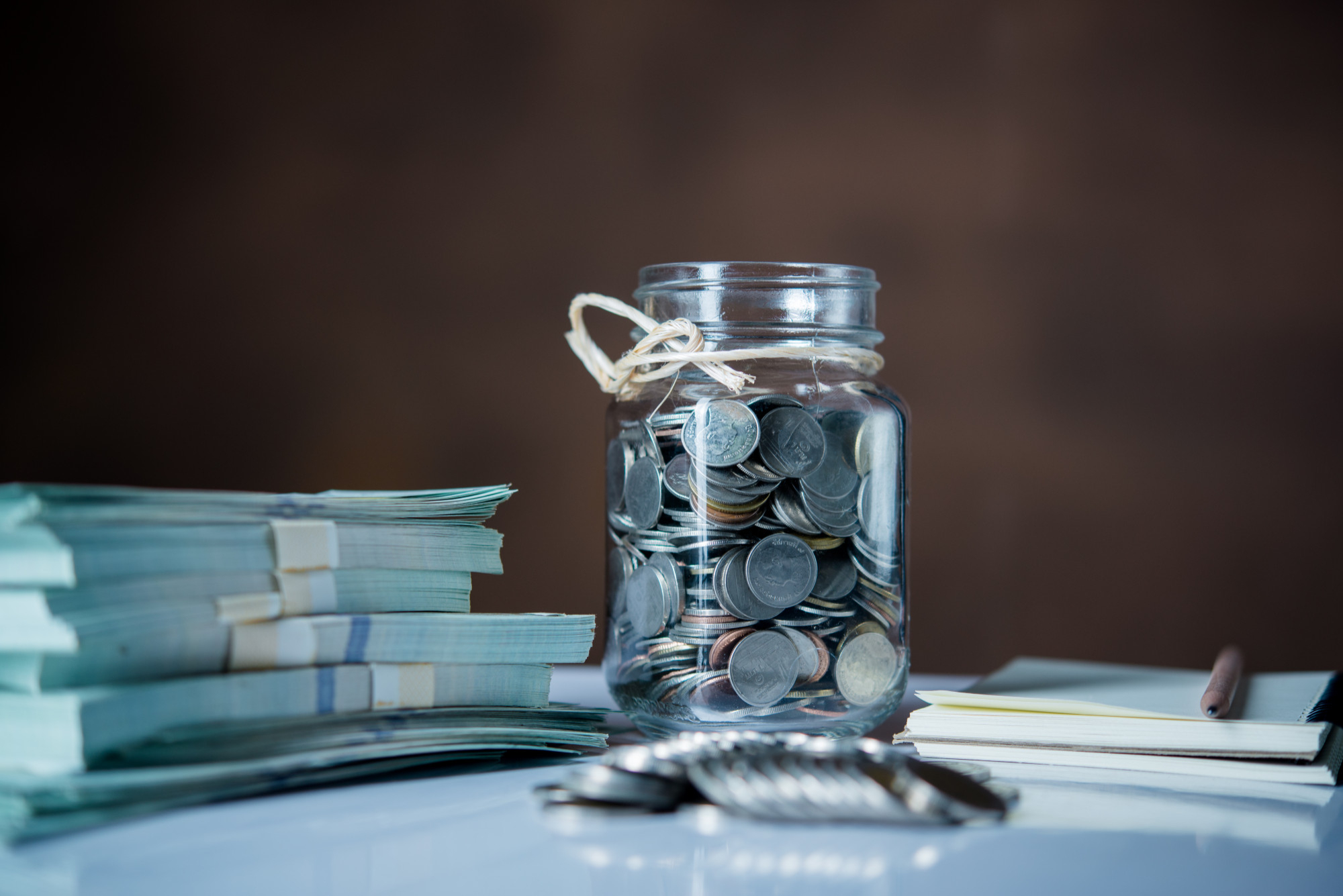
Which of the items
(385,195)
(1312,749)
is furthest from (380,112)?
(1312,749)

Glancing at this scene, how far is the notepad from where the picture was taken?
0.84 metres

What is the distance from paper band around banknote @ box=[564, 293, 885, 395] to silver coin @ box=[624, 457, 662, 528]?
7cm

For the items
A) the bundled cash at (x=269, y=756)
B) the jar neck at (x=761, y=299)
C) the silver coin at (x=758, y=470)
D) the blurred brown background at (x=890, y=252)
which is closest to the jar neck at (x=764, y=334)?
the jar neck at (x=761, y=299)

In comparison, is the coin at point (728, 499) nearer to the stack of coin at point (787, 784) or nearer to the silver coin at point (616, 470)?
the silver coin at point (616, 470)

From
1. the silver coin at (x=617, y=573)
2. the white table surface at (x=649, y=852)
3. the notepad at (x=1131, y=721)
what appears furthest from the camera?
the silver coin at (x=617, y=573)

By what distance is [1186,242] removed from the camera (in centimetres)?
305

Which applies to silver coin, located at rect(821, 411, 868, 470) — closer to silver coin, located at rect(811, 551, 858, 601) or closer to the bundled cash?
silver coin, located at rect(811, 551, 858, 601)

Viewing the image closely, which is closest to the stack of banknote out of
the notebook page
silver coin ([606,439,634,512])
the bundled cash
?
the bundled cash

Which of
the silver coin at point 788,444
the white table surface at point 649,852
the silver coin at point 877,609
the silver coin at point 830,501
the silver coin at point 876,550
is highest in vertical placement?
the silver coin at point 788,444

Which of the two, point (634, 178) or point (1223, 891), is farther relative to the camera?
point (634, 178)

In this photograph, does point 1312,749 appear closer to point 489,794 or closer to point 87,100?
point 489,794

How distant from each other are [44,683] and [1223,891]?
2.07 ft

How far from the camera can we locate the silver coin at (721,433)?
0.89m

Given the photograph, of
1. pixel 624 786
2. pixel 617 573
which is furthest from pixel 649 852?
pixel 617 573
